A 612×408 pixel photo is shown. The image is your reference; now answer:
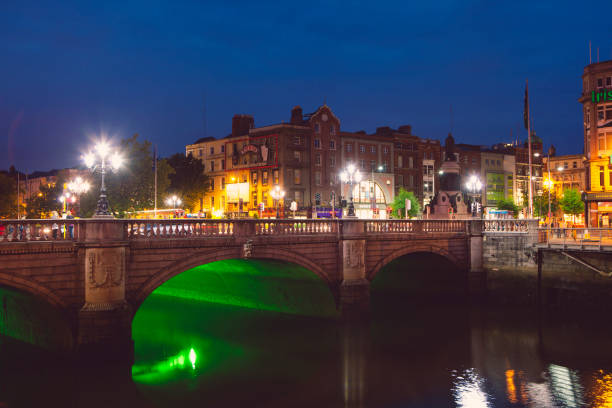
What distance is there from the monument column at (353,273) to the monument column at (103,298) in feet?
43.7

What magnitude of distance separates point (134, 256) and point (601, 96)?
54.9 meters

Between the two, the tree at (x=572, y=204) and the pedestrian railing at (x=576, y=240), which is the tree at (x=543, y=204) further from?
the pedestrian railing at (x=576, y=240)

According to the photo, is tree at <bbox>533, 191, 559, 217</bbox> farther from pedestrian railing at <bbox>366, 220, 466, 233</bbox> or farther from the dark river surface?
the dark river surface

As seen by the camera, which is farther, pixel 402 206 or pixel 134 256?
pixel 402 206

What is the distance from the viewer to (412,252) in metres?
37.1

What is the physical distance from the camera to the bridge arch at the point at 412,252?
35.0m

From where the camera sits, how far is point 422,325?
3553 cm

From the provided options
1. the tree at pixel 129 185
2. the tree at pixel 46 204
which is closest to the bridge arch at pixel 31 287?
the tree at pixel 129 185

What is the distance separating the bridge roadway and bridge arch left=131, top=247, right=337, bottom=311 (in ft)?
0.15

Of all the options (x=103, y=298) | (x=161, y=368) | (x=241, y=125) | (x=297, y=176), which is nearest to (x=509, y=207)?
(x=297, y=176)

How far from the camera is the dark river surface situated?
22.6m

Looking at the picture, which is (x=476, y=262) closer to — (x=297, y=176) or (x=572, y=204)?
(x=297, y=176)

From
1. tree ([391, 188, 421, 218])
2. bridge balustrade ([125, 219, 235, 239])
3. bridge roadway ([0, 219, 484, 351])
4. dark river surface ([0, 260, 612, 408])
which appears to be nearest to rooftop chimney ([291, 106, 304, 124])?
tree ([391, 188, 421, 218])

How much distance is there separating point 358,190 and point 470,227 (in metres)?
46.7
